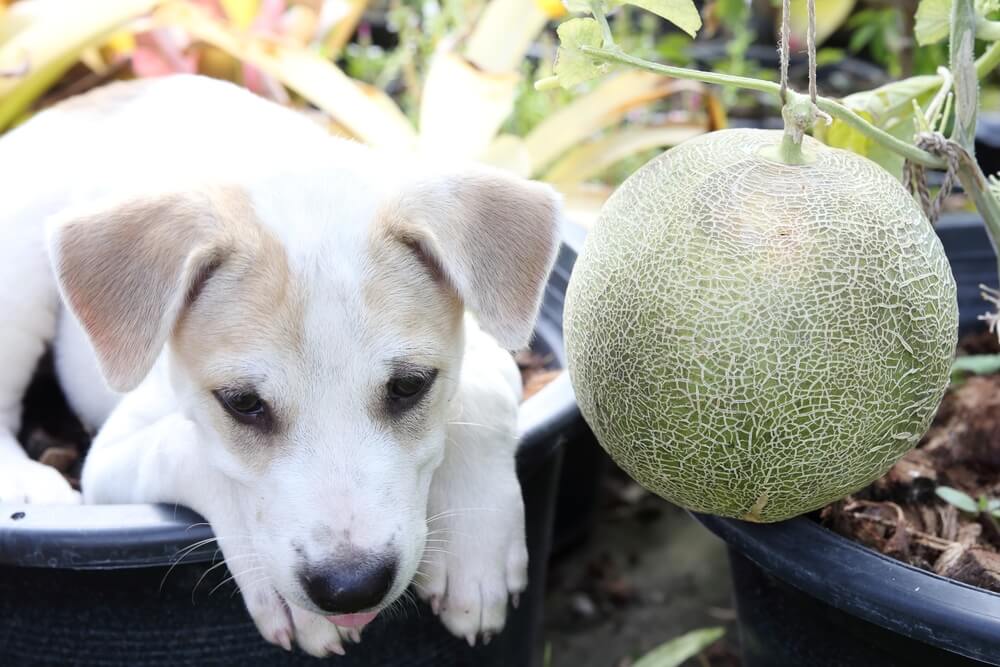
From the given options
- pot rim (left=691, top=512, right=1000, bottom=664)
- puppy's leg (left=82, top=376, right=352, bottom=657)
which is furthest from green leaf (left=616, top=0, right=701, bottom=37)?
A: puppy's leg (left=82, top=376, right=352, bottom=657)

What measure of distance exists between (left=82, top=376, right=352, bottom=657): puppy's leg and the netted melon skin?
0.59 meters

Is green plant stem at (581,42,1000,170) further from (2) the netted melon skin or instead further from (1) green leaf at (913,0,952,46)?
(1) green leaf at (913,0,952,46)

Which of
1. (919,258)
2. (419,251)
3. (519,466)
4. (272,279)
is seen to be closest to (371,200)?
(419,251)

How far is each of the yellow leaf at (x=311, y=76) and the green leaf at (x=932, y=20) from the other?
1.54 m

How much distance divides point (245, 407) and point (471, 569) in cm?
46

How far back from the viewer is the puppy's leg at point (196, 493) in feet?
5.65

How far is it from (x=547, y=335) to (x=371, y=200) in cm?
85

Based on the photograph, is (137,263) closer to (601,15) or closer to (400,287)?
(400,287)

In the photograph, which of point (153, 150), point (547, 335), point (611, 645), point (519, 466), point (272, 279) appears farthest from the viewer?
point (611, 645)

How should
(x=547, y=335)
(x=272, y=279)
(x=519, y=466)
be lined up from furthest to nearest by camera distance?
(x=547, y=335) → (x=519, y=466) → (x=272, y=279)

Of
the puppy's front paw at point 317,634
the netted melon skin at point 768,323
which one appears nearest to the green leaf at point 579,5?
the netted melon skin at point 768,323

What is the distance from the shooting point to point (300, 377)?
162 cm

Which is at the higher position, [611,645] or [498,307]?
[498,307]

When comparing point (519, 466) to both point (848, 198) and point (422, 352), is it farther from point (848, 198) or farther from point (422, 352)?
point (848, 198)
